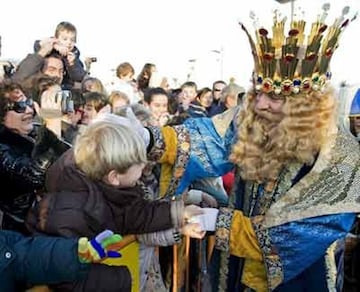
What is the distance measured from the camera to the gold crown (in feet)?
8.24

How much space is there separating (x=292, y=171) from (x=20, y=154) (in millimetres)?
1346

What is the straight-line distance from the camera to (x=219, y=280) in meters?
2.83

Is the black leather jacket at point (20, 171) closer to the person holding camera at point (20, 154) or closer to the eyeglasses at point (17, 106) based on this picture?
the person holding camera at point (20, 154)

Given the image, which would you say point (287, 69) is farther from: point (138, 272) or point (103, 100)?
point (103, 100)

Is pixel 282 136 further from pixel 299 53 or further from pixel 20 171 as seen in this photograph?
pixel 20 171

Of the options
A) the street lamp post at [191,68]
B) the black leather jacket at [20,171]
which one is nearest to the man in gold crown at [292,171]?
the black leather jacket at [20,171]

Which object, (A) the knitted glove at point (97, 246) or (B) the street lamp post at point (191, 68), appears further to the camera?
(B) the street lamp post at point (191, 68)

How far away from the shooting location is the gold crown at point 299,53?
98.9 inches

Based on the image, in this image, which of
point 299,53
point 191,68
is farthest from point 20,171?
point 191,68

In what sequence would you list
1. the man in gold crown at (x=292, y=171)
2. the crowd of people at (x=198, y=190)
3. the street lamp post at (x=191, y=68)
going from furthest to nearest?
the street lamp post at (x=191, y=68) < the man in gold crown at (x=292, y=171) < the crowd of people at (x=198, y=190)

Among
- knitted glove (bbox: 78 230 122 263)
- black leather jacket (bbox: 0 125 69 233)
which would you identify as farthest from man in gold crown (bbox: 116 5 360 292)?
black leather jacket (bbox: 0 125 69 233)

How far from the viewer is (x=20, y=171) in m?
2.86

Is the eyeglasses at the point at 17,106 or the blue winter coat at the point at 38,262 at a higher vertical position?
the eyeglasses at the point at 17,106

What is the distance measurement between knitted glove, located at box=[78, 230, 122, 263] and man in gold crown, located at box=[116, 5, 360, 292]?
701 millimetres
